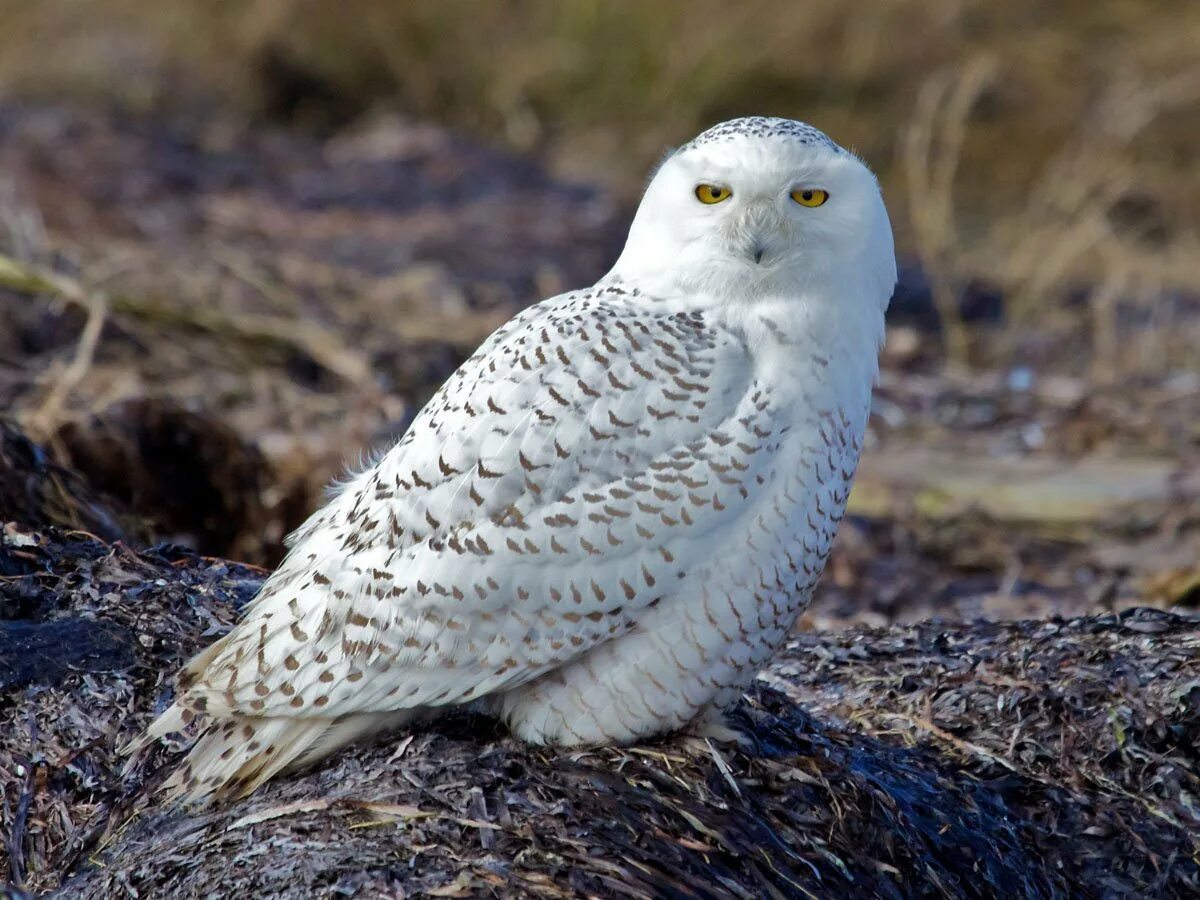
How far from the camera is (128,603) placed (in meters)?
4.09

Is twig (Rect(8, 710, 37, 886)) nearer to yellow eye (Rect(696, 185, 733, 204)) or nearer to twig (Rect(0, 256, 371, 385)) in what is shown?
yellow eye (Rect(696, 185, 733, 204))

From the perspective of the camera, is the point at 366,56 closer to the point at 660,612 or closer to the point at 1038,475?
the point at 1038,475

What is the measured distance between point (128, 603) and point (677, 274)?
1663 mm

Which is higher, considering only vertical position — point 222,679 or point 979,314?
point 222,679

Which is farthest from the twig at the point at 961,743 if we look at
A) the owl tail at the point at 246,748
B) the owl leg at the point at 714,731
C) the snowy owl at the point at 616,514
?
the owl tail at the point at 246,748

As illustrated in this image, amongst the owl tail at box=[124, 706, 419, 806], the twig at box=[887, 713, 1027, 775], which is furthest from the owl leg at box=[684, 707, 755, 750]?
the twig at box=[887, 713, 1027, 775]

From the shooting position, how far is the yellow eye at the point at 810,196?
3453mm

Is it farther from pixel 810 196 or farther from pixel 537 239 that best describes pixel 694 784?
pixel 537 239

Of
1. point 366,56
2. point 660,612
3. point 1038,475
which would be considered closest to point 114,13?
point 366,56

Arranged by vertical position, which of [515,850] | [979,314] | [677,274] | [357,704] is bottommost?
[979,314]

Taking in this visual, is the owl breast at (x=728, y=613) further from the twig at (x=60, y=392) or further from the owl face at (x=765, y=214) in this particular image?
the twig at (x=60, y=392)

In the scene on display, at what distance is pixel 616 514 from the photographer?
331 centimetres

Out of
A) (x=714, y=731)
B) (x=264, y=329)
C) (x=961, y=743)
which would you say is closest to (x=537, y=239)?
(x=264, y=329)

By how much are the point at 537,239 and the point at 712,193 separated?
787 centimetres
